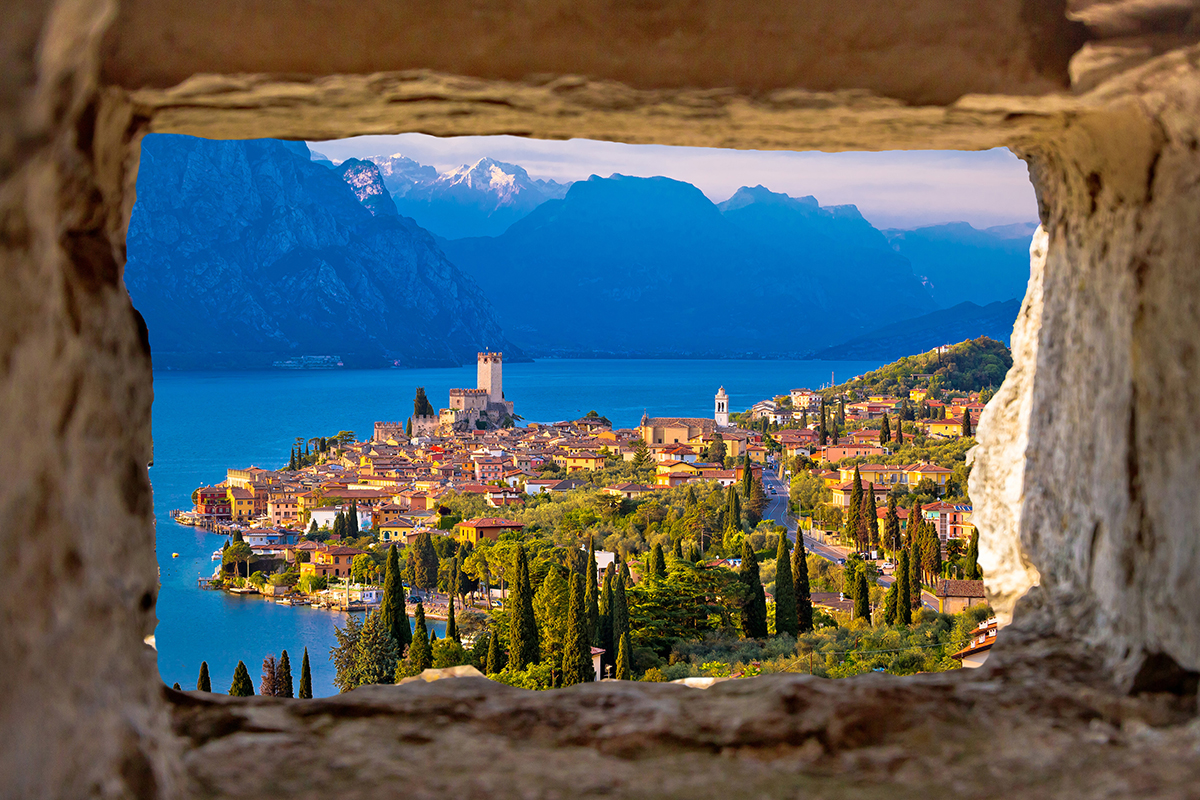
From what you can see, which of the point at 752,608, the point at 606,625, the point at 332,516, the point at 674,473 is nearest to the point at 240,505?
the point at 332,516

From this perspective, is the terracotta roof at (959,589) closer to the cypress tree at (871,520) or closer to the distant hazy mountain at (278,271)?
the cypress tree at (871,520)

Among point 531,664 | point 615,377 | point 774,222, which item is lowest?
point 531,664

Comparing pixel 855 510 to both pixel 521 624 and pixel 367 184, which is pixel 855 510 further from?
pixel 367 184

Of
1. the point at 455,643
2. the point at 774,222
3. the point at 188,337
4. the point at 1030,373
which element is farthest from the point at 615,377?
the point at 1030,373

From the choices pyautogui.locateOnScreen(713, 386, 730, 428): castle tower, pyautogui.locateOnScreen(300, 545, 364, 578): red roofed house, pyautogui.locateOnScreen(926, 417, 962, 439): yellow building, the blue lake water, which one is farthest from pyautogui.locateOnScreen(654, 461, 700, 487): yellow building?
pyautogui.locateOnScreen(713, 386, 730, 428): castle tower

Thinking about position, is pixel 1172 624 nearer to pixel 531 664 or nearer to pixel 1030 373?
pixel 1030 373

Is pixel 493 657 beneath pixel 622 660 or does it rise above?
beneath
